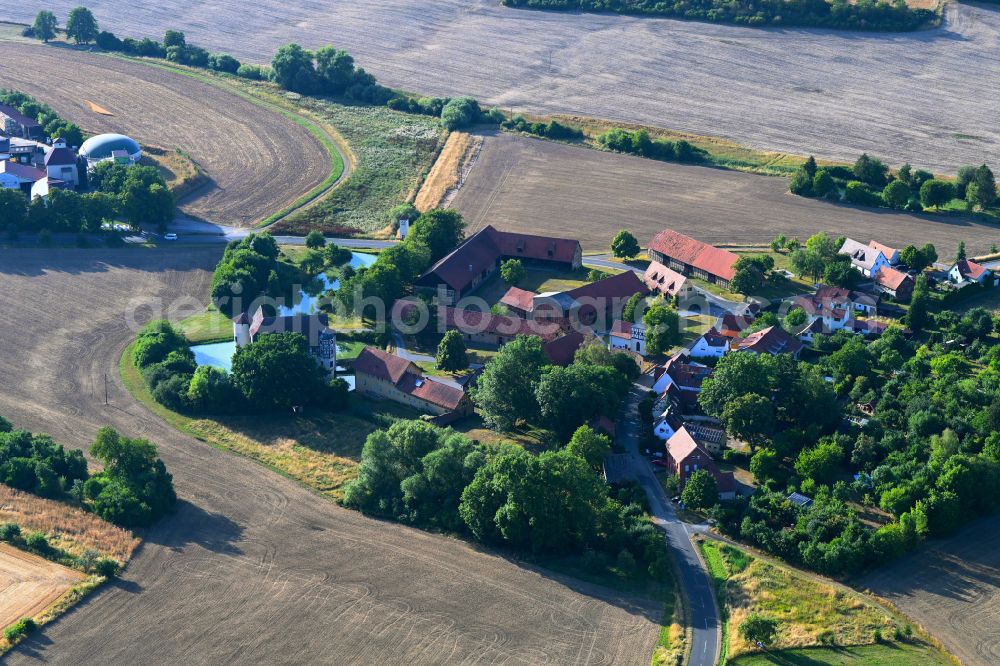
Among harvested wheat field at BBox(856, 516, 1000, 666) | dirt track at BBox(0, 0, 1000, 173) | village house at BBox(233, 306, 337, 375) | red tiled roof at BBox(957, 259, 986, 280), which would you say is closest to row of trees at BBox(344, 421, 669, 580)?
harvested wheat field at BBox(856, 516, 1000, 666)

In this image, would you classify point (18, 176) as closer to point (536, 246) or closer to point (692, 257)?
point (536, 246)

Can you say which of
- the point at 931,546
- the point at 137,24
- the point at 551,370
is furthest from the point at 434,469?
the point at 137,24

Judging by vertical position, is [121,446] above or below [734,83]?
below

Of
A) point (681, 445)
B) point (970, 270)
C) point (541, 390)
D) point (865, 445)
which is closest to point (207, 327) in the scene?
point (541, 390)

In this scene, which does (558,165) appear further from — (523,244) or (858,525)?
(858,525)

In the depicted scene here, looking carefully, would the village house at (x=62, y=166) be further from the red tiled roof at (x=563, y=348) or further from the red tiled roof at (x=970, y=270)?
the red tiled roof at (x=970, y=270)
